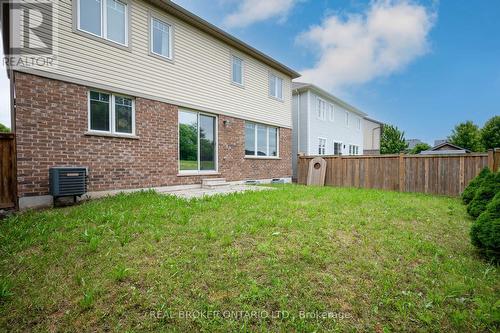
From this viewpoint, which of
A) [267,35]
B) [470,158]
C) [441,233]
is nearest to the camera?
[441,233]

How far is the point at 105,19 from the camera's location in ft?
22.4

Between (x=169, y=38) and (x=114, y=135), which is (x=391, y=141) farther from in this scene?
(x=114, y=135)

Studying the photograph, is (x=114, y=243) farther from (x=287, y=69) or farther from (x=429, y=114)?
(x=429, y=114)

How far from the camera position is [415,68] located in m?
22.0

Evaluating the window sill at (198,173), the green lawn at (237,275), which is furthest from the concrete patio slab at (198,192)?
the green lawn at (237,275)

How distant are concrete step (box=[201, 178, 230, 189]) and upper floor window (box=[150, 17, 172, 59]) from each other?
14.9 feet

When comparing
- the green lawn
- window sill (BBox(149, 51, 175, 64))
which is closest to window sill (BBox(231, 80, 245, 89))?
window sill (BBox(149, 51, 175, 64))

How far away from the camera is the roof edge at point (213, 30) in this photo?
8.07 meters

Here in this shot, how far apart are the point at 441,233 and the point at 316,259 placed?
9.44 feet

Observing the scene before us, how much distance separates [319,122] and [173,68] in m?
12.4

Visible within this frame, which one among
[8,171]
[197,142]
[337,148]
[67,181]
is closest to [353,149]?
[337,148]

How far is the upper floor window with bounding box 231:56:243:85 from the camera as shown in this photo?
1096 centimetres

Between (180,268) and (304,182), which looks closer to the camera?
(180,268)

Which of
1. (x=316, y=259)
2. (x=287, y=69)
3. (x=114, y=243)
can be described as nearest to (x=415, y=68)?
(x=287, y=69)
